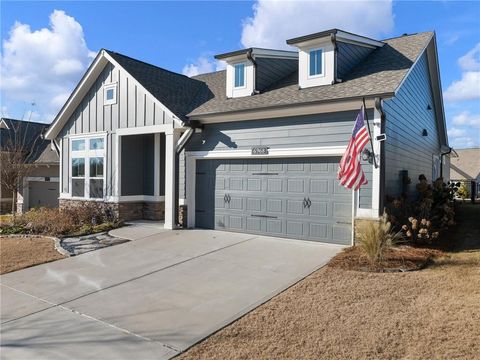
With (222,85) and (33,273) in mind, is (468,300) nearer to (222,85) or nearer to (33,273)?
(33,273)

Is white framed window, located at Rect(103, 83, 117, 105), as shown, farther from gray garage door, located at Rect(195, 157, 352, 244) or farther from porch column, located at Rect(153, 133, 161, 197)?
gray garage door, located at Rect(195, 157, 352, 244)

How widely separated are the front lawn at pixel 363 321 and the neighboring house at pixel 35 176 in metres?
17.9

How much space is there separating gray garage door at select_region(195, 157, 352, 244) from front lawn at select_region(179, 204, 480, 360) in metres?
2.75

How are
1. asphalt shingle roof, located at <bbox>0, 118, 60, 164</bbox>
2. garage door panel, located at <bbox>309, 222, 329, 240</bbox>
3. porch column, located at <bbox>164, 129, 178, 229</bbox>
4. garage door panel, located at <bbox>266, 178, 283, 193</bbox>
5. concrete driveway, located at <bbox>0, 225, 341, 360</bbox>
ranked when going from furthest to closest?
asphalt shingle roof, located at <bbox>0, 118, 60, 164</bbox>
porch column, located at <bbox>164, 129, 178, 229</bbox>
garage door panel, located at <bbox>266, 178, 283, 193</bbox>
garage door panel, located at <bbox>309, 222, 329, 240</bbox>
concrete driveway, located at <bbox>0, 225, 341, 360</bbox>

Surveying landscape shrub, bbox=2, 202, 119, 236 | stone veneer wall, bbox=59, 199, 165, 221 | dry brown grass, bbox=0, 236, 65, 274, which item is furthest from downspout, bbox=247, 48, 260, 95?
dry brown grass, bbox=0, 236, 65, 274

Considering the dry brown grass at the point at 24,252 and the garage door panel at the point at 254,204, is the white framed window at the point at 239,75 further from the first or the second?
the dry brown grass at the point at 24,252

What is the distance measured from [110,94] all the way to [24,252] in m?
6.30

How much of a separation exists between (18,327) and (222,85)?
10.3 m

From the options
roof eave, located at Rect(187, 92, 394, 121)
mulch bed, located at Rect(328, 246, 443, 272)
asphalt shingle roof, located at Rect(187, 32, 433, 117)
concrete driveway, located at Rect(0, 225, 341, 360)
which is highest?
asphalt shingle roof, located at Rect(187, 32, 433, 117)

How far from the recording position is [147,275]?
7.21 metres

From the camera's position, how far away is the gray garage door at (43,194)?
20.8 m

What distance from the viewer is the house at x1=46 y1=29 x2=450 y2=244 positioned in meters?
9.16

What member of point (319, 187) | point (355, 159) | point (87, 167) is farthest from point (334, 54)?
point (87, 167)

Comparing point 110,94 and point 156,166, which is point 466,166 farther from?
point 110,94
